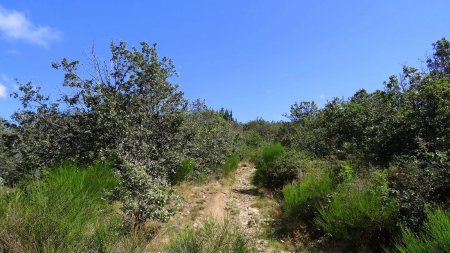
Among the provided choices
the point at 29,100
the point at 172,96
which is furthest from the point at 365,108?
the point at 29,100

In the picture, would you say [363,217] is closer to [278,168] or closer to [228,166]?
[278,168]

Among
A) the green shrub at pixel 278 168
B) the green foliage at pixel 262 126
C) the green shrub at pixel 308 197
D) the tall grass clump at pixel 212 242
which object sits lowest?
the tall grass clump at pixel 212 242

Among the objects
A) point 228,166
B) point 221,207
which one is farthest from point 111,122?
point 228,166

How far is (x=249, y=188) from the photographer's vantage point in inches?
519

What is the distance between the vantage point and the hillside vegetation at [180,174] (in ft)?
14.3

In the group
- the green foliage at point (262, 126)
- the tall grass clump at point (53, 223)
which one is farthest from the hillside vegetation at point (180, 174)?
the green foliage at point (262, 126)

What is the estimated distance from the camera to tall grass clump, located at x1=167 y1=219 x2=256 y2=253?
14.5 ft

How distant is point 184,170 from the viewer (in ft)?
34.3

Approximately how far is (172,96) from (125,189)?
14.0ft

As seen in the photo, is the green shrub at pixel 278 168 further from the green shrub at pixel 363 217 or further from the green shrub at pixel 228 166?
the green shrub at pixel 363 217

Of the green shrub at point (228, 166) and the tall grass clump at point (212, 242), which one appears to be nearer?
the tall grass clump at point (212, 242)

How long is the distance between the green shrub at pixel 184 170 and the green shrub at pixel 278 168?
9.07 feet

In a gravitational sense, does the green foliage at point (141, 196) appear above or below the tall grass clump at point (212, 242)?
above

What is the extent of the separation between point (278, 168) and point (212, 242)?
7.45 m
